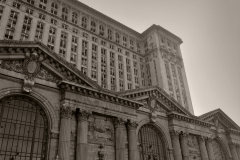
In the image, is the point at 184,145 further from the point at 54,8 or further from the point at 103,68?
the point at 54,8

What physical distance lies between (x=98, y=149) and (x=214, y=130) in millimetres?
26134

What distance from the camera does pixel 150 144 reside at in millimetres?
32625

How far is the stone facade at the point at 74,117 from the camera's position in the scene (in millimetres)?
23453

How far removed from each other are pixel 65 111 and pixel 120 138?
782 cm

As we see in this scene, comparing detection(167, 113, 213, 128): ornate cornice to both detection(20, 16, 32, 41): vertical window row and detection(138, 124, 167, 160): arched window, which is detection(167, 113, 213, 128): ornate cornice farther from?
detection(20, 16, 32, 41): vertical window row

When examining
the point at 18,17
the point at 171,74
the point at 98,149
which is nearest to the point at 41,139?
the point at 98,149

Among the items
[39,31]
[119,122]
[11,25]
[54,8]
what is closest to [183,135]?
[119,122]

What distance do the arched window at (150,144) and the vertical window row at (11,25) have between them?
139 feet

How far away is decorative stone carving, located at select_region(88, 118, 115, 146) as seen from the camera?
2684 centimetres

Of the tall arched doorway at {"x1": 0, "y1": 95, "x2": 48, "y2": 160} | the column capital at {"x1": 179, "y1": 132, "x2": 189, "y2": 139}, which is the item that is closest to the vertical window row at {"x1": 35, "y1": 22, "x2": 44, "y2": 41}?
the tall arched doorway at {"x1": 0, "y1": 95, "x2": 48, "y2": 160}

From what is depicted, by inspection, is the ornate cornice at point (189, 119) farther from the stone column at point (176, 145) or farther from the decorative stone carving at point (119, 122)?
the decorative stone carving at point (119, 122)

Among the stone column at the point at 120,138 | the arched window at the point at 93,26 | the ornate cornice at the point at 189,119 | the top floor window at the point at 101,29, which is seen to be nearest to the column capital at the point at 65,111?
the stone column at the point at 120,138

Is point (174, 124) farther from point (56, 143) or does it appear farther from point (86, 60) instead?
point (86, 60)

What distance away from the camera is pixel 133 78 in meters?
80.5
